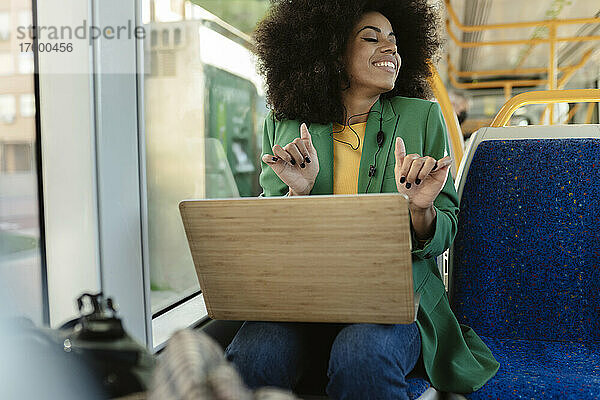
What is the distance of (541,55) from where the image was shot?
9.27 meters

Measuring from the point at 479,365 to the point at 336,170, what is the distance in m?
0.52

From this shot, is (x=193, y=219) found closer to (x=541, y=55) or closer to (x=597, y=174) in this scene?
(x=597, y=174)

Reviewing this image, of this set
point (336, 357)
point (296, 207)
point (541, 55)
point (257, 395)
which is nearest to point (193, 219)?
point (296, 207)

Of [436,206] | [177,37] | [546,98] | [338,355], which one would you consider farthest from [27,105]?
[546,98]

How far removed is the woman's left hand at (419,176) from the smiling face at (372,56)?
0.32 m

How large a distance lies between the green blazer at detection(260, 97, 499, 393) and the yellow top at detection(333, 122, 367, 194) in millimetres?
23

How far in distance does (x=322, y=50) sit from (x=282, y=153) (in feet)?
1.35

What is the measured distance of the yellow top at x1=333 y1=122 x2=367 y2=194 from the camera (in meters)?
1.37

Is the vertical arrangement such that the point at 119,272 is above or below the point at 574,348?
above

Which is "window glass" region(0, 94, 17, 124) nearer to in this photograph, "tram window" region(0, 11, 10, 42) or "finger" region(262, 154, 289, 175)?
"tram window" region(0, 11, 10, 42)

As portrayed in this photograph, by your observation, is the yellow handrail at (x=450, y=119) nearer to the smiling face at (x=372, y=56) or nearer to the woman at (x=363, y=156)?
the woman at (x=363, y=156)

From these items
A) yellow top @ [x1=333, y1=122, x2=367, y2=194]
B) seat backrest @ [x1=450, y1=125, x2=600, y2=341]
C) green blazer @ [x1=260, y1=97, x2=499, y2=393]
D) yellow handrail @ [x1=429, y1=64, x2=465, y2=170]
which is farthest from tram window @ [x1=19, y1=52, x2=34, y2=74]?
yellow handrail @ [x1=429, y1=64, x2=465, y2=170]

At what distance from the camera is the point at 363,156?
1349 mm

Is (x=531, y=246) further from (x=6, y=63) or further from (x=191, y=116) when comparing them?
(x=6, y=63)
